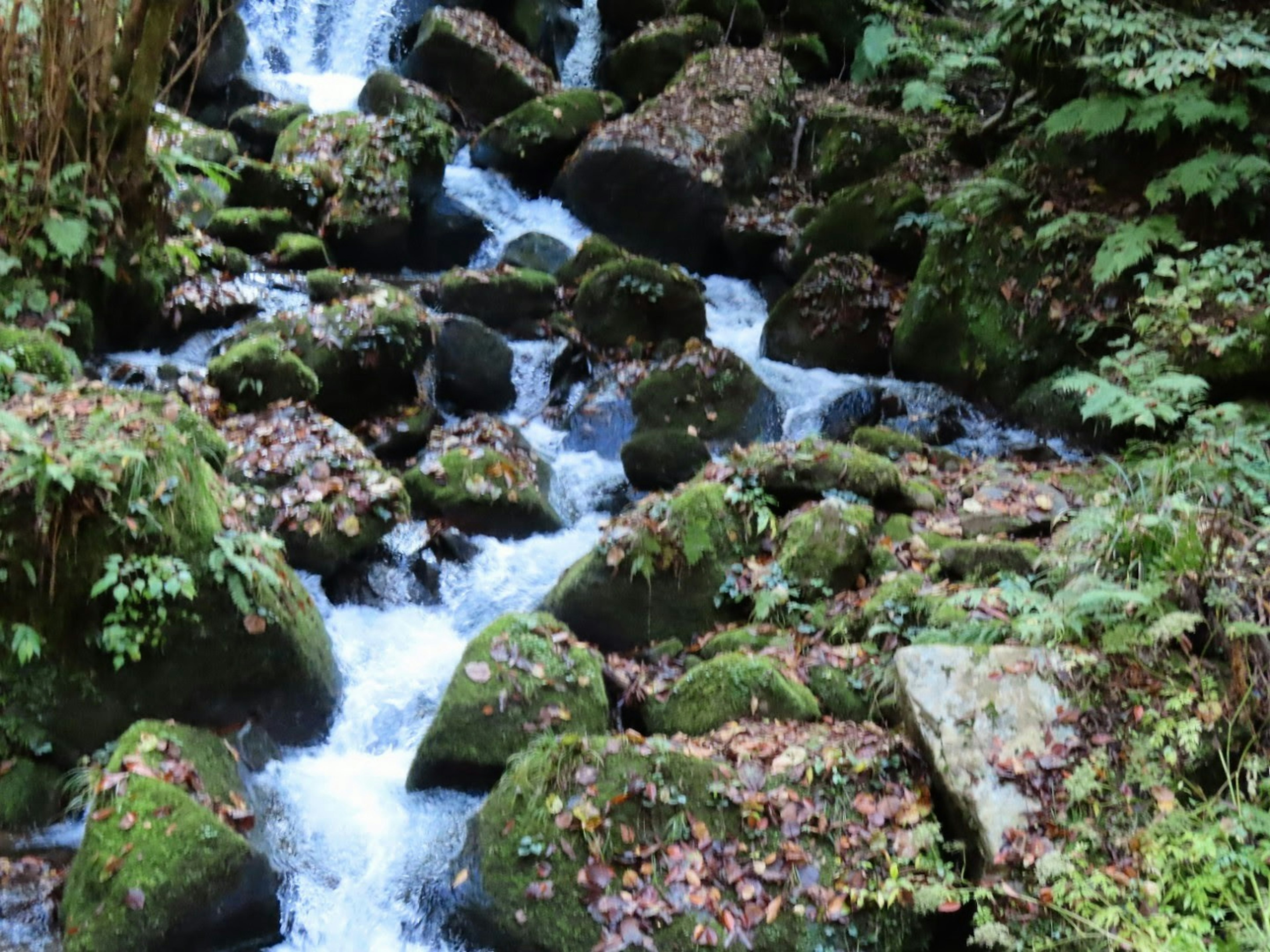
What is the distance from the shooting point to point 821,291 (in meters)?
10.3

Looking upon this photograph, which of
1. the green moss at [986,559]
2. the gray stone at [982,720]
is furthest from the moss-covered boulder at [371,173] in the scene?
the gray stone at [982,720]

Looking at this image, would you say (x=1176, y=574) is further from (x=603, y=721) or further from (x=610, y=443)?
(x=610, y=443)

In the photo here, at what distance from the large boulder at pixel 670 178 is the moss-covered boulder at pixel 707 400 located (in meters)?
4.18

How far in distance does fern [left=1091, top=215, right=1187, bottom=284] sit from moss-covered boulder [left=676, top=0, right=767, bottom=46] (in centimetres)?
1090

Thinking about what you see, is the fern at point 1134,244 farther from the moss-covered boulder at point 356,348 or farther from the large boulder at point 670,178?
the moss-covered boulder at point 356,348

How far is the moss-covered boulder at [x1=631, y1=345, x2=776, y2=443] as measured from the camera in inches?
351

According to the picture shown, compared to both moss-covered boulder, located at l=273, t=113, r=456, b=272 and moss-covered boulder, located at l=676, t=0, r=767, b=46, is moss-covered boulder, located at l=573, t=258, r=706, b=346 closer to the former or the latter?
moss-covered boulder, located at l=273, t=113, r=456, b=272

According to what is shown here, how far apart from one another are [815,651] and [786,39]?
47.4 ft

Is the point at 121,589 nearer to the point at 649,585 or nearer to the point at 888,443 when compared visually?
the point at 649,585

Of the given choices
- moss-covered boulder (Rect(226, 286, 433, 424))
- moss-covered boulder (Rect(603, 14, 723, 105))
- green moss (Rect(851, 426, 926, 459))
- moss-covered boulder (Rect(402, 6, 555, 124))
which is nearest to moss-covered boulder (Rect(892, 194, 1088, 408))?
green moss (Rect(851, 426, 926, 459))

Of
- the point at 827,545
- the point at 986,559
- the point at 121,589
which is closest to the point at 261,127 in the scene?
the point at 121,589

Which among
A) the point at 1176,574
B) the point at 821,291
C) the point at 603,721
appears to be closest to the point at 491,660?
the point at 603,721

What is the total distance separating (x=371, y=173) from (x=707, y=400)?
241 inches

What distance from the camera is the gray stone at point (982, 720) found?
3.84m
